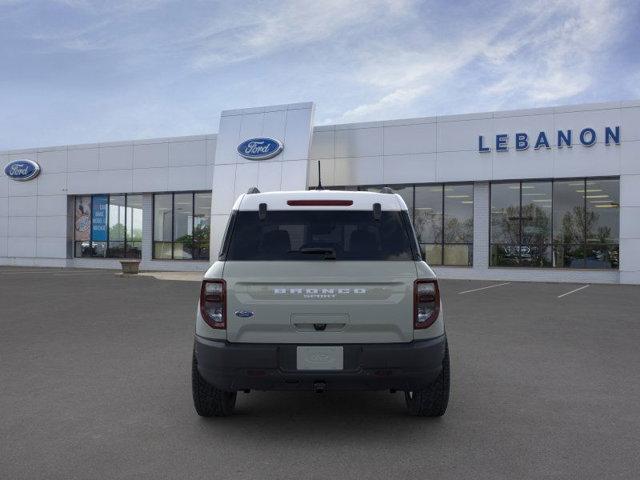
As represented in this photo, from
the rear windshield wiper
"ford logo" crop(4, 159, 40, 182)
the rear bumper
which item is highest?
"ford logo" crop(4, 159, 40, 182)

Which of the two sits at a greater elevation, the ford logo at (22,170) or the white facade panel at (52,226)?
the ford logo at (22,170)

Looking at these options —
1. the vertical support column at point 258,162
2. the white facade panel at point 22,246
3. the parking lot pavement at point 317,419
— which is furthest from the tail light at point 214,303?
the white facade panel at point 22,246

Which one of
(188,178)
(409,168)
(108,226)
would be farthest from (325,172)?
(108,226)

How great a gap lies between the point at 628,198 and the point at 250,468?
22389mm

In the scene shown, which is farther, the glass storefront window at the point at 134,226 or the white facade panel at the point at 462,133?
the glass storefront window at the point at 134,226

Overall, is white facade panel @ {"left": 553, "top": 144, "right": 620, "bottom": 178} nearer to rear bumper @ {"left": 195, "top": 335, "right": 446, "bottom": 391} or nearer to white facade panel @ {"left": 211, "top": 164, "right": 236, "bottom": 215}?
white facade panel @ {"left": 211, "top": 164, "right": 236, "bottom": 215}

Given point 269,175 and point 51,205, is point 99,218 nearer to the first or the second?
point 51,205

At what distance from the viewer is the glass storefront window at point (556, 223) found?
23312mm

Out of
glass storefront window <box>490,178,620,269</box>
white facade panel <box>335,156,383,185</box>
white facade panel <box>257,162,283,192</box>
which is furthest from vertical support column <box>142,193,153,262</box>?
glass storefront window <box>490,178,620,269</box>

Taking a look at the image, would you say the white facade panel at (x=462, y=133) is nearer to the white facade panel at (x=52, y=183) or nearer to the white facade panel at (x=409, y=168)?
the white facade panel at (x=409, y=168)

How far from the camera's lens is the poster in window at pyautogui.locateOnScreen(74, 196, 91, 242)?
33.1m

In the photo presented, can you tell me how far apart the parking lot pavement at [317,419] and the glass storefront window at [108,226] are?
23.1 meters

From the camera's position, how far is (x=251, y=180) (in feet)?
85.0

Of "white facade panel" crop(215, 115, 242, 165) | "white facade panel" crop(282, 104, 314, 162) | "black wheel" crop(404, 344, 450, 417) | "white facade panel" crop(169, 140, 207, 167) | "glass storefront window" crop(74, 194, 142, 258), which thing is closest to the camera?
"black wheel" crop(404, 344, 450, 417)
